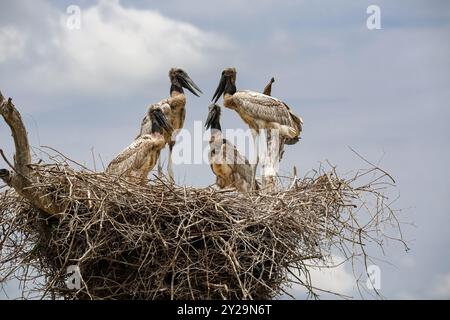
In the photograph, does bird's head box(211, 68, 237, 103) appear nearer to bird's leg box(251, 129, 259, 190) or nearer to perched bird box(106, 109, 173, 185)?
bird's leg box(251, 129, 259, 190)

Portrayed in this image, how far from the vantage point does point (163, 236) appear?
10.2 meters

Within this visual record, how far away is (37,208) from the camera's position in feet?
34.0

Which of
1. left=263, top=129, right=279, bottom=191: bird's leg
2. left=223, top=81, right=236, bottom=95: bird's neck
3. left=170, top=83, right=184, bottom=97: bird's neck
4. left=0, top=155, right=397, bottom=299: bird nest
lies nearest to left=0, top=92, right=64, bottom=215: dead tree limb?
left=0, top=155, right=397, bottom=299: bird nest

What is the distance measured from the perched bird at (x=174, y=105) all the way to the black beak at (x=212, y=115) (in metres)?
0.53

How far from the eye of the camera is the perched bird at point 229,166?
41.7 feet

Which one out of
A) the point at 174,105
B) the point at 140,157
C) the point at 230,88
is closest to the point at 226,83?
the point at 230,88

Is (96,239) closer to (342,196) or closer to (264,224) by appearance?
(264,224)

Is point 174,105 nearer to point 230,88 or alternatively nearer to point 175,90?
point 175,90

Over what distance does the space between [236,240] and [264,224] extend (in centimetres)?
35

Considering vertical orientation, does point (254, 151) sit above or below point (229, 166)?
above

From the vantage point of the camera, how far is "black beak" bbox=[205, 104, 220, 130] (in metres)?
13.4

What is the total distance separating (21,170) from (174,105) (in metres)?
4.74

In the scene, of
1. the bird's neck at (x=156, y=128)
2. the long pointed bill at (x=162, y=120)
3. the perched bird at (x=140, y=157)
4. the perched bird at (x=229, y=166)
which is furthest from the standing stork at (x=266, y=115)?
the perched bird at (x=140, y=157)
